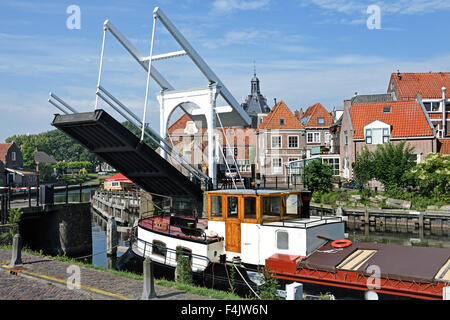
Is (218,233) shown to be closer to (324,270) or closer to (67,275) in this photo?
(324,270)

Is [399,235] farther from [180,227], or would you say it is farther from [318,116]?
[318,116]

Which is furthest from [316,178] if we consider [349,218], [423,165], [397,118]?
[397,118]

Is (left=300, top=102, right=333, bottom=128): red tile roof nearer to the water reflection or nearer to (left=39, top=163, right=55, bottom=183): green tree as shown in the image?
the water reflection

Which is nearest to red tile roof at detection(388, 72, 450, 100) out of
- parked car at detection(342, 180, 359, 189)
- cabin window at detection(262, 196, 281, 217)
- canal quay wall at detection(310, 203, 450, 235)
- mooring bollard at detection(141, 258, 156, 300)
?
parked car at detection(342, 180, 359, 189)

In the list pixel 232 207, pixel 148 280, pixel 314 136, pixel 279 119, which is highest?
pixel 279 119

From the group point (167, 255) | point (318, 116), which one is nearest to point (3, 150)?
point (318, 116)

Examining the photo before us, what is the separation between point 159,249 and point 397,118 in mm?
28194

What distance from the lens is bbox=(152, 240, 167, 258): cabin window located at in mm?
13938

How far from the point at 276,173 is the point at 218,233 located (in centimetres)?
3128

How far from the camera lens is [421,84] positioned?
43250mm

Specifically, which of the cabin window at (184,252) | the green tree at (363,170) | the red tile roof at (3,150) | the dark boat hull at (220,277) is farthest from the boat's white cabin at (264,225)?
the red tile roof at (3,150)

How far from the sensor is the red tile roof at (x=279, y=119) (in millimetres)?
44312

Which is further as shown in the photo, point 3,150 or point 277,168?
point 3,150

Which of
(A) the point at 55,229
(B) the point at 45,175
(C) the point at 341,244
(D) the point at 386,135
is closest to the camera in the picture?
(C) the point at 341,244
